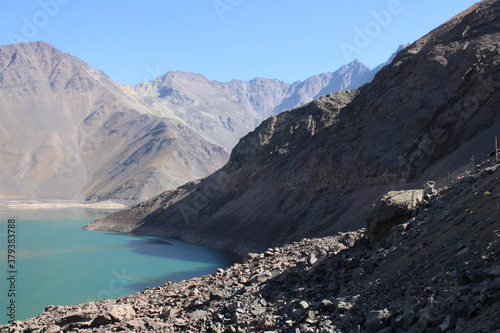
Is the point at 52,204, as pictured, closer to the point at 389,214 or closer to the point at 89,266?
the point at 89,266

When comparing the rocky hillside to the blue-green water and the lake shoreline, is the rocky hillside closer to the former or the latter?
the blue-green water

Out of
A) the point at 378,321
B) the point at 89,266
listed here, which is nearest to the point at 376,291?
the point at 378,321

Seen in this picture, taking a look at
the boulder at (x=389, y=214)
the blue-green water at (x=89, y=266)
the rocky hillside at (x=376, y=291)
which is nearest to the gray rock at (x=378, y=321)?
the rocky hillside at (x=376, y=291)

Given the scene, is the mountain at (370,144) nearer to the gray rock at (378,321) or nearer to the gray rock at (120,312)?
the gray rock at (120,312)

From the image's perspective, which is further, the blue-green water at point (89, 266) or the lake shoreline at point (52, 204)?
the lake shoreline at point (52, 204)

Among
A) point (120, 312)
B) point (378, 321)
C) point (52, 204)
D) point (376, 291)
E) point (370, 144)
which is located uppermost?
point (52, 204)

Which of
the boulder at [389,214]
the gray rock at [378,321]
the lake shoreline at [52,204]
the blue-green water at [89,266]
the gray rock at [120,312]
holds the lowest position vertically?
the gray rock at [378,321]

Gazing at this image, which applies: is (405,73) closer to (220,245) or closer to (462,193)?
(220,245)

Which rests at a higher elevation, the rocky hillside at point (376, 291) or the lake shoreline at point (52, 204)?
the lake shoreline at point (52, 204)
